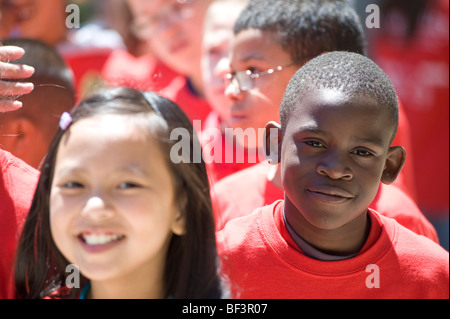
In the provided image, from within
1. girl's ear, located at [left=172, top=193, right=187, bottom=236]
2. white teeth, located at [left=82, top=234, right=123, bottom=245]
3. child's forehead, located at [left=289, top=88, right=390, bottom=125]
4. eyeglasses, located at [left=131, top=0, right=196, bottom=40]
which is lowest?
white teeth, located at [left=82, top=234, right=123, bottom=245]

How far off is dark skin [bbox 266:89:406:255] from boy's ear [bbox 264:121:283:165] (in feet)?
0.16

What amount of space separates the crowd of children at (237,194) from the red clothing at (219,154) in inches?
11.1

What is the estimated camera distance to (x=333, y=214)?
1391mm

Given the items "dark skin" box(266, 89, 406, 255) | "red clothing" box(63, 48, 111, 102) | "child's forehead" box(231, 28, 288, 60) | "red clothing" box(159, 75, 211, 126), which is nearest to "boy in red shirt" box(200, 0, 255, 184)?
"child's forehead" box(231, 28, 288, 60)

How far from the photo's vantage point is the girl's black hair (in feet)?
4.72

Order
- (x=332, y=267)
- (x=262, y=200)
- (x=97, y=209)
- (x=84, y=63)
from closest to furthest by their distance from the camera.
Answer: (x=97, y=209)
(x=332, y=267)
(x=262, y=200)
(x=84, y=63)

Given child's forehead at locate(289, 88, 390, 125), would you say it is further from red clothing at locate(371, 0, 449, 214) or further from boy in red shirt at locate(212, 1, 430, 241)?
red clothing at locate(371, 0, 449, 214)

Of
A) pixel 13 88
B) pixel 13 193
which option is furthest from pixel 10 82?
pixel 13 193

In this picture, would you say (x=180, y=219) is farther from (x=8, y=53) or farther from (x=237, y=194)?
(x=8, y=53)

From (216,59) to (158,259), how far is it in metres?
1.15

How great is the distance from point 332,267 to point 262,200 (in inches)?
11.2

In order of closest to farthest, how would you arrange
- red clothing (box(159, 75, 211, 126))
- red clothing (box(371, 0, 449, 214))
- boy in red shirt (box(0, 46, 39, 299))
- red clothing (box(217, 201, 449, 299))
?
red clothing (box(217, 201, 449, 299)), boy in red shirt (box(0, 46, 39, 299)), red clothing (box(159, 75, 211, 126)), red clothing (box(371, 0, 449, 214))

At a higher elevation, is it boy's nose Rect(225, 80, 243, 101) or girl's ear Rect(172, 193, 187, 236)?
boy's nose Rect(225, 80, 243, 101)

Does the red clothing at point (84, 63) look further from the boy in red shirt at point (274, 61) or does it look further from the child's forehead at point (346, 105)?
the child's forehead at point (346, 105)
